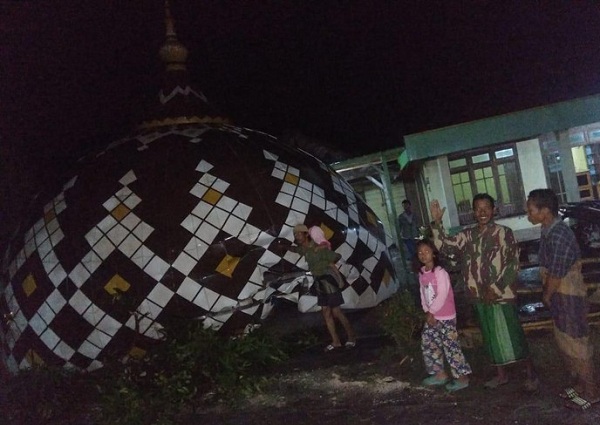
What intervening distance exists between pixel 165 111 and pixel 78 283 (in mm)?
2853

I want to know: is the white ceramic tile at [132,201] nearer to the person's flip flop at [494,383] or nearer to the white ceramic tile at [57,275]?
the white ceramic tile at [57,275]

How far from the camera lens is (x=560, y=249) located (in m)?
3.39

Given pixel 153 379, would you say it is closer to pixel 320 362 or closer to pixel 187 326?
pixel 187 326

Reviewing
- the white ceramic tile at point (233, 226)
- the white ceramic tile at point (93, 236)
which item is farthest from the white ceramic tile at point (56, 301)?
the white ceramic tile at point (233, 226)

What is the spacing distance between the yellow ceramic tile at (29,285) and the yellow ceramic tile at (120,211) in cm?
126

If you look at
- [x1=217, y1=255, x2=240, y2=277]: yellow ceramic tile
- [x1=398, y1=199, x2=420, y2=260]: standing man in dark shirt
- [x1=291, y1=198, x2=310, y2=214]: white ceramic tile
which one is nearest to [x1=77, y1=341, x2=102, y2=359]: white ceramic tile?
[x1=217, y1=255, x2=240, y2=277]: yellow ceramic tile

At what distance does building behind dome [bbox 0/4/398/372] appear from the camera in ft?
19.3

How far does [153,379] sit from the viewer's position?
181 inches

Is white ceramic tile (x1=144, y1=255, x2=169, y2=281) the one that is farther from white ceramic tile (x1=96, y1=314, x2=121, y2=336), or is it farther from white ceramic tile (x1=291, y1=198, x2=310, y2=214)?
white ceramic tile (x1=291, y1=198, x2=310, y2=214)

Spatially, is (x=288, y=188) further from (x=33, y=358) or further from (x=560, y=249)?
(x=560, y=249)

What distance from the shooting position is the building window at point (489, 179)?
1084cm

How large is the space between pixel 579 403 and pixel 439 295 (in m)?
1.14

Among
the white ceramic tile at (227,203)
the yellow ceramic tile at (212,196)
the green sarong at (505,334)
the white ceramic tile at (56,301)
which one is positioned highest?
the yellow ceramic tile at (212,196)

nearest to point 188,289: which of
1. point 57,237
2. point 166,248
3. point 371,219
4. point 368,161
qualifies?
point 166,248
